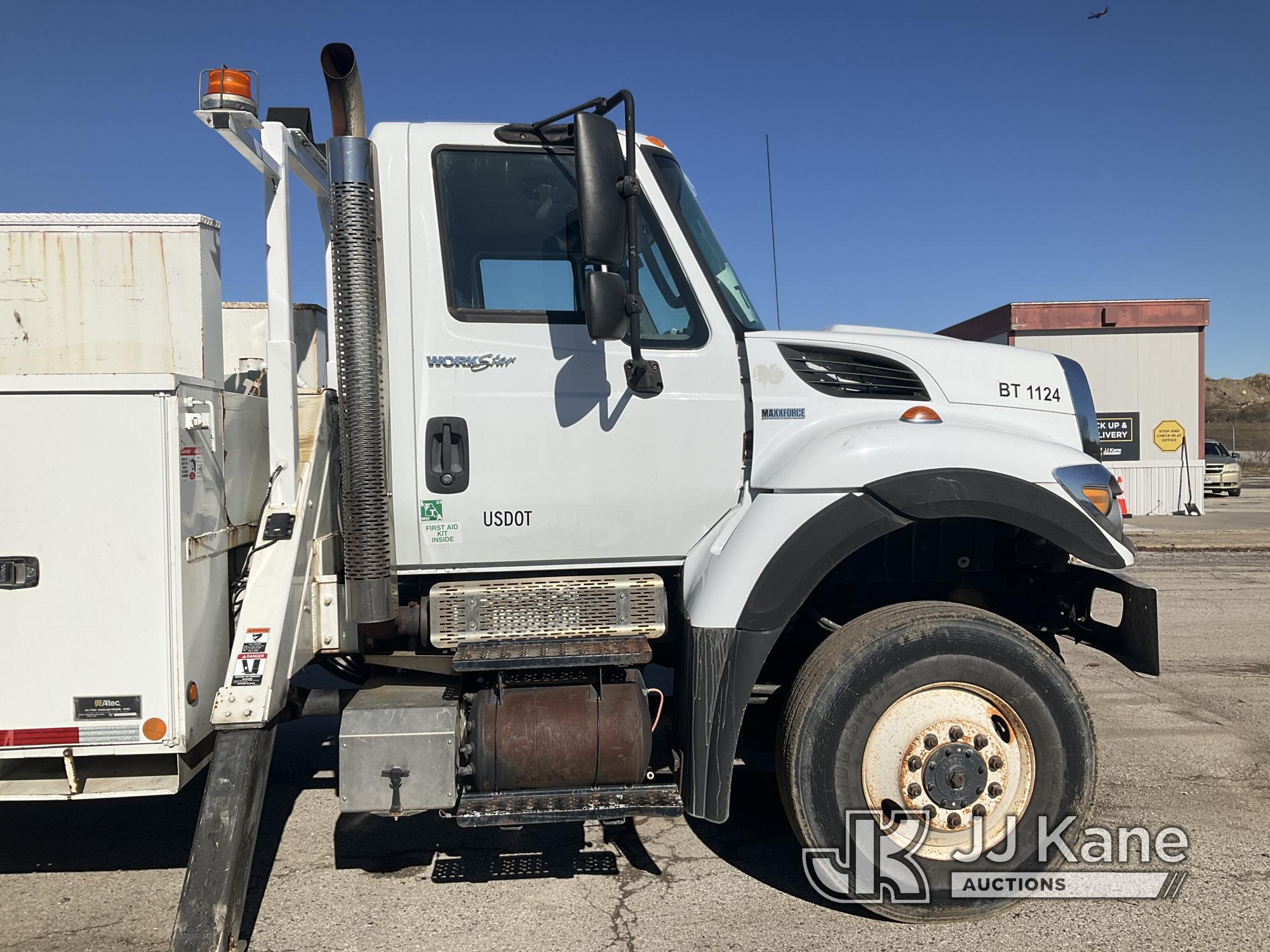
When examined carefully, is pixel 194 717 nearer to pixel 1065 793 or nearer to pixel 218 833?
pixel 218 833

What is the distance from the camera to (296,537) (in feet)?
10.9

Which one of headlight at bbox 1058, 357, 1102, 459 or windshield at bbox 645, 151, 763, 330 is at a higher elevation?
windshield at bbox 645, 151, 763, 330

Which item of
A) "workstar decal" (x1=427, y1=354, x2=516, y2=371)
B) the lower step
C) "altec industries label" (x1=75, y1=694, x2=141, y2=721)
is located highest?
"workstar decal" (x1=427, y1=354, x2=516, y2=371)

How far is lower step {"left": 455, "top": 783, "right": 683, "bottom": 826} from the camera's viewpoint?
3.12 meters

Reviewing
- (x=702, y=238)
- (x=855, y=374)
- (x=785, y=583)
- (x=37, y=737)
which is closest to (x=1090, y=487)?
(x=855, y=374)

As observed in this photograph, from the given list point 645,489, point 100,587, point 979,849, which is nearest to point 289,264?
point 100,587

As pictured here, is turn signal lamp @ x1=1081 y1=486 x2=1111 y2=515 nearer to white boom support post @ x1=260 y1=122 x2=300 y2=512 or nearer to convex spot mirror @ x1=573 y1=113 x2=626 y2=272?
convex spot mirror @ x1=573 y1=113 x2=626 y2=272

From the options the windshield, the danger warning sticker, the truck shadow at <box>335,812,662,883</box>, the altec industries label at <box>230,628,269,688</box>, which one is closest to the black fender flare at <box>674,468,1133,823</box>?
the truck shadow at <box>335,812,662,883</box>

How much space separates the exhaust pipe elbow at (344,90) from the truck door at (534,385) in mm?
163

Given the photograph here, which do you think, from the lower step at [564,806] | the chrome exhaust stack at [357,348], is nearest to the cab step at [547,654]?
the chrome exhaust stack at [357,348]

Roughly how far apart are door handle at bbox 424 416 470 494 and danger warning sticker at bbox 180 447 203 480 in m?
0.78

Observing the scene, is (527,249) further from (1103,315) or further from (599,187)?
(1103,315)

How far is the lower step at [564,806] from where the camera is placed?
312 centimetres

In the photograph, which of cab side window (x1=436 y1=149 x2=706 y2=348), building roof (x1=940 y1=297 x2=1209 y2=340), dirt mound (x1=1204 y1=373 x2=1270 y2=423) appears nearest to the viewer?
cab side window (x1=436 y1=149 x2=706 y2=348)
